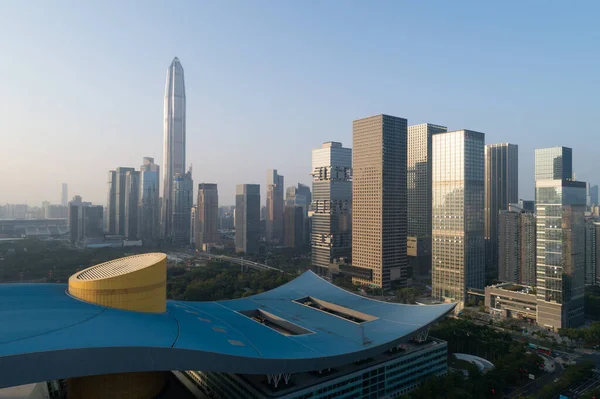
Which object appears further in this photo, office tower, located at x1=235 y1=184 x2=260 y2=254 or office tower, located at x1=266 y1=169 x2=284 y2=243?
office tower, located at x1=266 y1=169 x2=284 y2=243

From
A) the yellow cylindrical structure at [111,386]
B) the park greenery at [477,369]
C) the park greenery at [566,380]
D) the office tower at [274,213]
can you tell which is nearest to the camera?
the yellow cylindrical structure at [111,386]

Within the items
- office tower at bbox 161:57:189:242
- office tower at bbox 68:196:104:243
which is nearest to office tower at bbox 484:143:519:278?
office tower at bbox 68:196:104:243

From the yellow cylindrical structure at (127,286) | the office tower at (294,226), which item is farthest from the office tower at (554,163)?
the office tower at (294,226)

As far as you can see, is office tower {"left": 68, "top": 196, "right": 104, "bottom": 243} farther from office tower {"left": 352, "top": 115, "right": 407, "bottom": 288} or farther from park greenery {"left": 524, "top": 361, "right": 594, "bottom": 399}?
park greenery {"left": 524, "top": 361, "right": 594, "bottom": 399}

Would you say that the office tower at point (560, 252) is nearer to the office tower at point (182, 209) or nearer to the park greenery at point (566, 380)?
the park greenery at point (566, 380)

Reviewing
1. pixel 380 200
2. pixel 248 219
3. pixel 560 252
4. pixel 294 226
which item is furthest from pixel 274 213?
pixel 560 252
